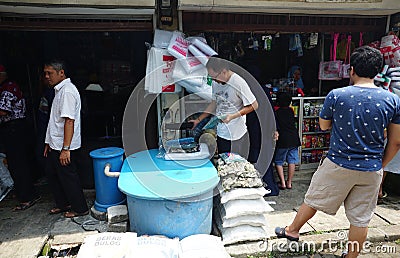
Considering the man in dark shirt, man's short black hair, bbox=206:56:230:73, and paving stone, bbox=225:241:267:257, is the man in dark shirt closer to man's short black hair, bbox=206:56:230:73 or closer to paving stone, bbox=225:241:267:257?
man's short black hair, bbox=206:56:230:73

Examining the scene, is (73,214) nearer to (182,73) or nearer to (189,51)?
(182,73)

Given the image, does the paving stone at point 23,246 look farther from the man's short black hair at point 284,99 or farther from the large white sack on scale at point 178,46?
the man's short black hair at point 284,99

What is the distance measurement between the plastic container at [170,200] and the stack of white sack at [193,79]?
1091mm

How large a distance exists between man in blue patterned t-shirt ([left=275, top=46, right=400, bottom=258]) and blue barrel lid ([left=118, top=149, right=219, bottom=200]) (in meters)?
1.16

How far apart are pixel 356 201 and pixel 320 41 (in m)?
3.46

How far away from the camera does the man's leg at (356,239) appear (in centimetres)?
274

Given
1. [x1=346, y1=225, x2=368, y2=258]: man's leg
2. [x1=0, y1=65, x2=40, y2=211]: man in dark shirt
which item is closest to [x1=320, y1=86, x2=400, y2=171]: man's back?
[x1=346, y1=225, x2=368, y2=258]: man's leg

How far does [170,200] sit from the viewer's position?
2891 mm

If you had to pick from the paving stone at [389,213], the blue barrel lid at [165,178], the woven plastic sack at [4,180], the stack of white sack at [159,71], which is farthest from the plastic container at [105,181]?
the paving stone at [389,213]

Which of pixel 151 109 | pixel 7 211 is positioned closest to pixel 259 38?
pixel 151 109

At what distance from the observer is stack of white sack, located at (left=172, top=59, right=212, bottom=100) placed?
147 inches

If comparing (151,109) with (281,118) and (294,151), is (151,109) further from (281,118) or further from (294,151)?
(294,151)

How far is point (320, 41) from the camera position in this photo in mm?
5254

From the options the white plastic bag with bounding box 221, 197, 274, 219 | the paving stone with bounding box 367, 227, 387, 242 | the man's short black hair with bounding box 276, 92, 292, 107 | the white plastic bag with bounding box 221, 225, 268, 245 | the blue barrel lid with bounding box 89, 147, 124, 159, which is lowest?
the paving stone with bounding box 367, 227, 387, 242
